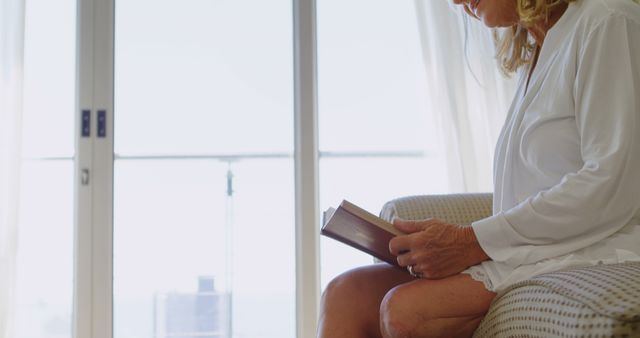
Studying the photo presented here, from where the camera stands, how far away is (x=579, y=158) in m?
1.05

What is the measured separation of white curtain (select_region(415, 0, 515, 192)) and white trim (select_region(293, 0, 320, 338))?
1.55 ft

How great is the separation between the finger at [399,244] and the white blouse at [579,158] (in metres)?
0.11

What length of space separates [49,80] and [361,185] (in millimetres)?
1361

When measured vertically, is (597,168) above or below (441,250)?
above

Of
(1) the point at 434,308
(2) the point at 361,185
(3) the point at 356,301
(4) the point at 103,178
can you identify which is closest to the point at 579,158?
(1) the point at 434,308

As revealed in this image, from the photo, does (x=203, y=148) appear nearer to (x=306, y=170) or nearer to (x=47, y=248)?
(x=306, y=170)

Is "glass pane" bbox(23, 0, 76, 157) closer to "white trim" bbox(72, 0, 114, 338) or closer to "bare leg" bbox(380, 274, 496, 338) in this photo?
"white trim" bbox(72, 0, 114, 338)

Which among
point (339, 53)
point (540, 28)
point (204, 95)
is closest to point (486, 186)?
point (339, 53)

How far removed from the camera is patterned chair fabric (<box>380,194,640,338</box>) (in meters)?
0.65

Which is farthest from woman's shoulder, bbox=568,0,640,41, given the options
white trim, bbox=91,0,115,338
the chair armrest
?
white trim, bbox=91,0,115,338

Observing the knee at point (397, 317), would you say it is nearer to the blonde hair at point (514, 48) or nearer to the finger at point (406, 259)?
the finger at point (406, 259)

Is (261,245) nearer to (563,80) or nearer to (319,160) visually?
(319,160)

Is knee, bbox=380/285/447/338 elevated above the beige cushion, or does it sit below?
below

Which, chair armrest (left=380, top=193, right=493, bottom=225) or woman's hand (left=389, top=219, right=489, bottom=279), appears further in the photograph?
chair armrest (left=380, top=193, right=493, bottom=225)
